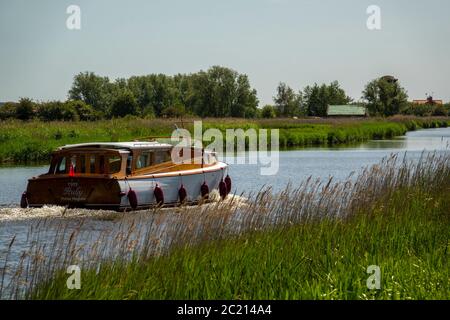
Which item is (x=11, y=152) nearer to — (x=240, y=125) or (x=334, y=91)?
(x=240, y=125)

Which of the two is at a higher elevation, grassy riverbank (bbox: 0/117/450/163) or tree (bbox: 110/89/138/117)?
tree (bbox: 110/89/138/117)

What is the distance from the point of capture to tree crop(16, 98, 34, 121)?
66344mm

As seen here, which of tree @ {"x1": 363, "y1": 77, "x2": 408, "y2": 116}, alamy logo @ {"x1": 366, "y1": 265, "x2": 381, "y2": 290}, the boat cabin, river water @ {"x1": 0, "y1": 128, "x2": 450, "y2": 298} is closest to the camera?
alamy logo @ {"x1": 366, "y1": 265, "x2": 381, "y2": 290}

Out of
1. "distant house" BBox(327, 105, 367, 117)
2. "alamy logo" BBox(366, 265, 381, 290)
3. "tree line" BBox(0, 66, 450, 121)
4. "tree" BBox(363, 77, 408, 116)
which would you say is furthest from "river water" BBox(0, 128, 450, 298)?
"tree" BBox(363, 77, 408, 116)

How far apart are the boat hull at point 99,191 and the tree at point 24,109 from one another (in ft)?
160

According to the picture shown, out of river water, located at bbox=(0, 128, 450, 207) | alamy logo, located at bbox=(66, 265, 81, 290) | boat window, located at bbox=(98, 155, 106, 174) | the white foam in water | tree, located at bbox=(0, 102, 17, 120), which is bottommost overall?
river water, located at bbox=(0, 128, 450, 207)

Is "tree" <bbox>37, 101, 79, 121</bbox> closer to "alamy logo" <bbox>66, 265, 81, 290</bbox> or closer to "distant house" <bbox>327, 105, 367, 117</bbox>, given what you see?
"distant house" <bbox>327, 105, 367, 117</bbox>

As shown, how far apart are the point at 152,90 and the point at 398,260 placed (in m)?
100

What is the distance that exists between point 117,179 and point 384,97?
359ft

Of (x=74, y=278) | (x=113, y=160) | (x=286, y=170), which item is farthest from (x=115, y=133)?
(x=74, y=278)

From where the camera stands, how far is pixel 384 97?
124000 mm

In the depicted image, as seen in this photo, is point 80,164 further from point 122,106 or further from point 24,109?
point 122,106

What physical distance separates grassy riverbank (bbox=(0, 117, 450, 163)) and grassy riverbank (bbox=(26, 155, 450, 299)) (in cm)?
2215

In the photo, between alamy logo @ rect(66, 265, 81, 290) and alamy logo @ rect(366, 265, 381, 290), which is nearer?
alamy logo @ rect(66, 265, 81, 290)
